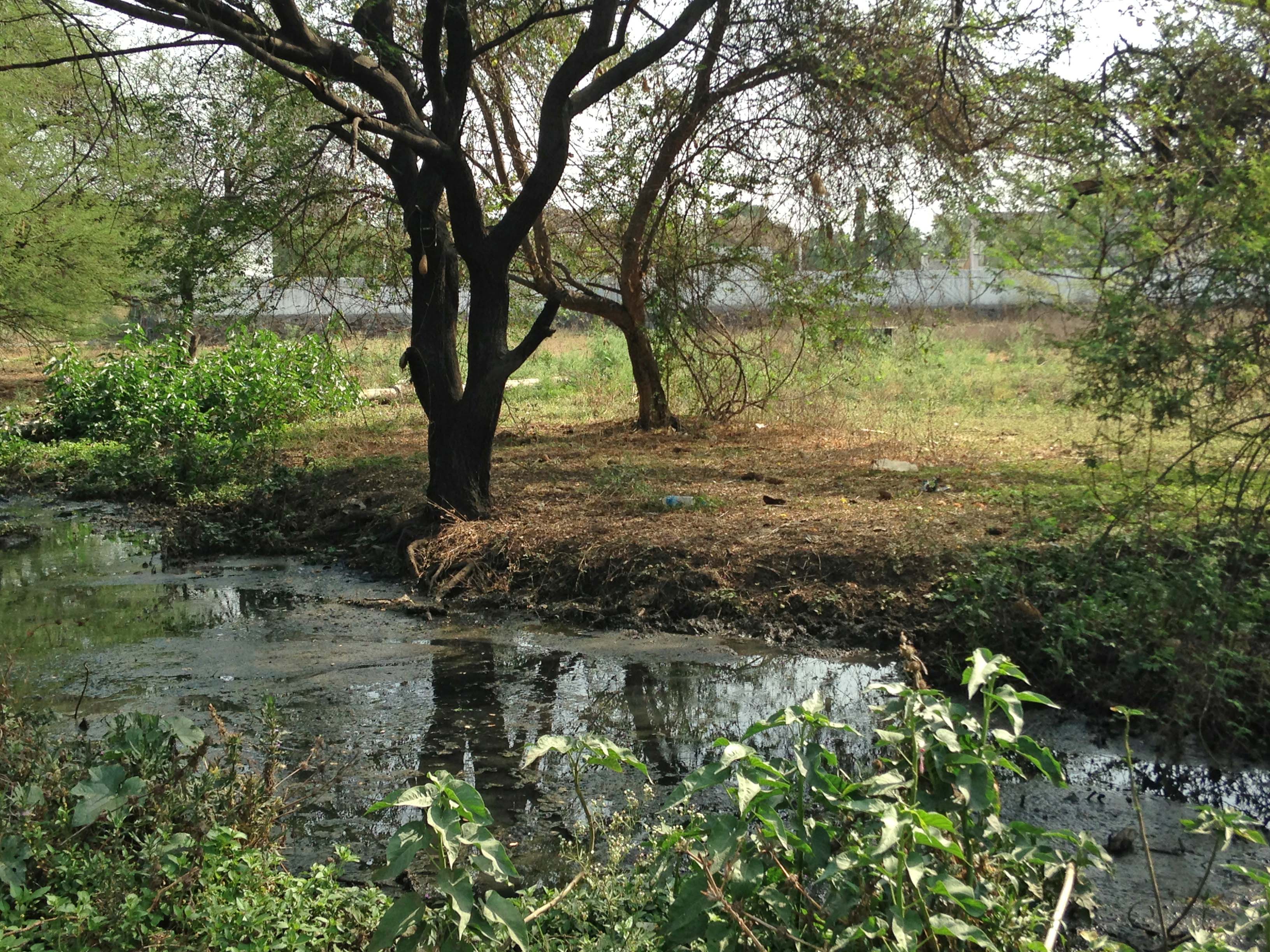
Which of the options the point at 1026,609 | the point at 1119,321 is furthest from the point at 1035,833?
the point at 1119,321

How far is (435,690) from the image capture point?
5637mm

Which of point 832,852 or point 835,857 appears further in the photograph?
point 832,852

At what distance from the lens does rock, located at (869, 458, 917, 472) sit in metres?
9.40

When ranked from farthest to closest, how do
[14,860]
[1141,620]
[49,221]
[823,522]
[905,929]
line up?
Result: [49,221]
[823,522]
[1141,620]
[14,860]
[905,929]

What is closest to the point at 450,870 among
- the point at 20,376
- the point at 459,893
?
the point at 459,893

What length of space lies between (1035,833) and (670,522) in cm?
488

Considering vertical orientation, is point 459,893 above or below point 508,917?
above

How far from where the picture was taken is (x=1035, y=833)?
9.21ft

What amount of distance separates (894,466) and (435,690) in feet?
17.5

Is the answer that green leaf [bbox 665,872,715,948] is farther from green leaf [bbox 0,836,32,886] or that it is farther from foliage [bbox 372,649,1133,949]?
green leaf [bbox 0,836,32,886]

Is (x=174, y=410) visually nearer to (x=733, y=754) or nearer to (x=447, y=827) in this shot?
(x=447, y=827)

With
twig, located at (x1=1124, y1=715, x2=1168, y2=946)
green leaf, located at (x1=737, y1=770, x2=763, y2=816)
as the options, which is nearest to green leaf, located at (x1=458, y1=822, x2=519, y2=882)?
green leaf, located at (x1=737, y1=770, x2=763, y2=816)

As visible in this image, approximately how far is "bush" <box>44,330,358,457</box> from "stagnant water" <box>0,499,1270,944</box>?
3.66 m

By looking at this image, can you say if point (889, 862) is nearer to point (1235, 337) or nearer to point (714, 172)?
point (1235, 337)
